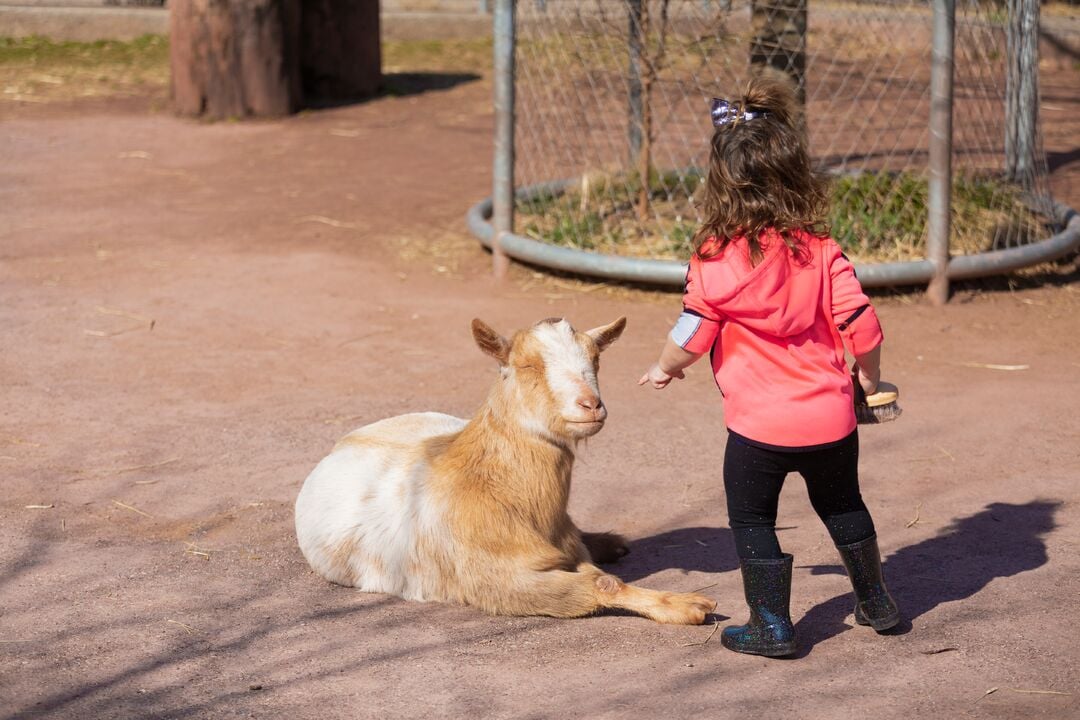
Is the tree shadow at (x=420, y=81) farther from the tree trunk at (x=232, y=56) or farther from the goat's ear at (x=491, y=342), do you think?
the goat's ear at (x=491, y=342)

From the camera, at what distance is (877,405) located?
11.4 feet

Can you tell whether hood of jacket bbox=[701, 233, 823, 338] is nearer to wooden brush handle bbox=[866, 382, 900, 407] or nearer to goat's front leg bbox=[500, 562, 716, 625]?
wooden brush handle bbox=[866, 382, 900, 407]

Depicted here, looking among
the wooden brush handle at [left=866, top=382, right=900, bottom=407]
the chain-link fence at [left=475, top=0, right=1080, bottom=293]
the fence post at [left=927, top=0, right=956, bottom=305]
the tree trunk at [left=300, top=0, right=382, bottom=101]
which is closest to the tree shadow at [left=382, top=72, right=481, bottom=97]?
the tree trunk at [left=300, top=0, right=382, bottom=101]

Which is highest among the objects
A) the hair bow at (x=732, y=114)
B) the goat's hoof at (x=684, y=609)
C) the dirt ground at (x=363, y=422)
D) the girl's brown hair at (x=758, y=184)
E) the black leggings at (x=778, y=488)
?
the hair bow at (x=732, y=114)

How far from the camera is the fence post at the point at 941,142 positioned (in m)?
6.63

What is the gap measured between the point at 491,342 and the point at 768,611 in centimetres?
101

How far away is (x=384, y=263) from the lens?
780cm

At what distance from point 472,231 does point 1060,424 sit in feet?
11.8

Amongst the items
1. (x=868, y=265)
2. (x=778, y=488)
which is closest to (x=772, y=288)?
(x=778, y=488)

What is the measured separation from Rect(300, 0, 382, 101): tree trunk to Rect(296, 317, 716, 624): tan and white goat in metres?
9.18

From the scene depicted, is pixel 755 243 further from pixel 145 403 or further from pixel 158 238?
pixel 158 238

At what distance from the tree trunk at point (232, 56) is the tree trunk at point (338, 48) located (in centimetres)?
53

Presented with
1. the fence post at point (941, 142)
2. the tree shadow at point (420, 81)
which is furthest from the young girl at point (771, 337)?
Answer: the tree shadow at point (420, 81)

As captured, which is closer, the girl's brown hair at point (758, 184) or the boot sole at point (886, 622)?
the girl's brown hair at point (758, 184)
